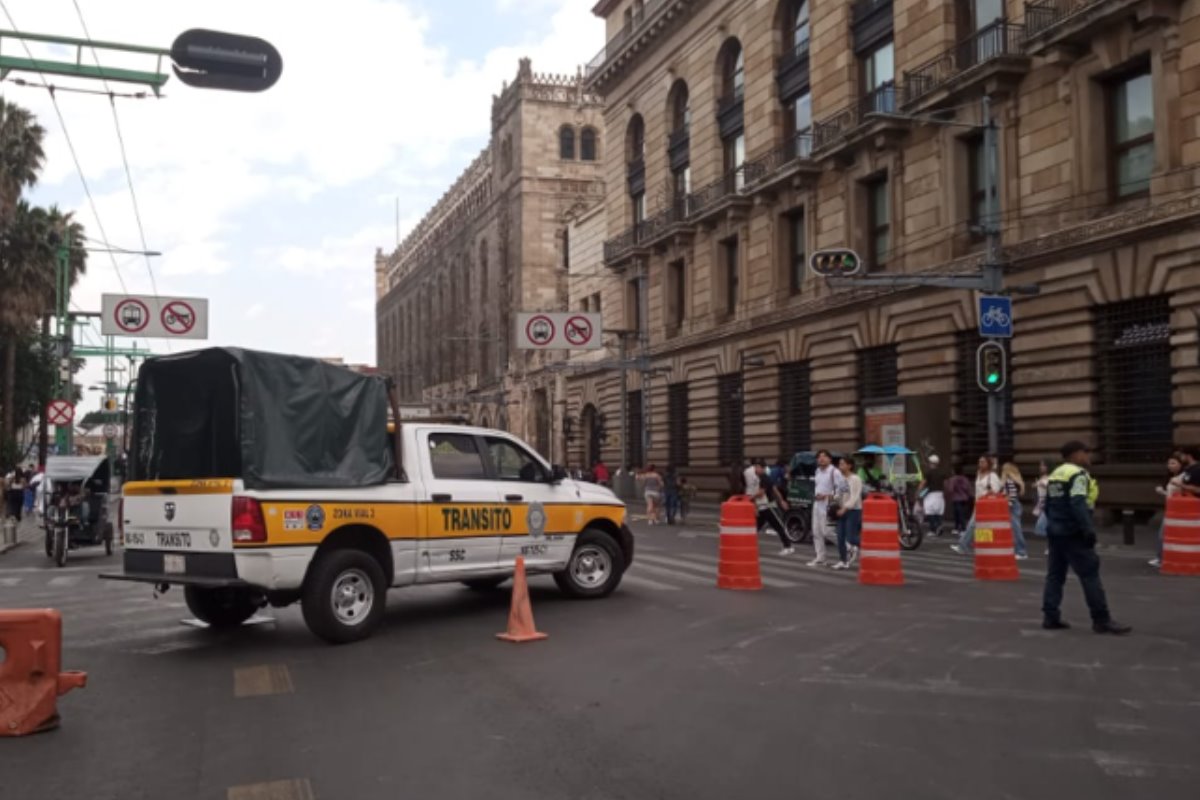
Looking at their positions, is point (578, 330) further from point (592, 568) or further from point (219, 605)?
point (219, 605)

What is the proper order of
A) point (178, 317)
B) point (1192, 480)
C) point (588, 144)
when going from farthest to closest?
point (588, 144), point (178, 317), point (1192, 480)

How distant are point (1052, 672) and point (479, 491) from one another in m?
5.71

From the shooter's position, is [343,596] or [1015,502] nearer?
[343,596]

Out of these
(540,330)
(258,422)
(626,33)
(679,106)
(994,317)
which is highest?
(626,33)

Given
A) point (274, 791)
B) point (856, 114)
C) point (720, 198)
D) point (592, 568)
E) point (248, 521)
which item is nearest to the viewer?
point (274, 791)

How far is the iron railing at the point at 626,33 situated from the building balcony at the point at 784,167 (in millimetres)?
11002

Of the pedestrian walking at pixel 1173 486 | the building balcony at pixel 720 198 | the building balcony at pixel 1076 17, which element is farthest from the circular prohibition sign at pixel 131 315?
the pedestrian walking at pixel 1173 486

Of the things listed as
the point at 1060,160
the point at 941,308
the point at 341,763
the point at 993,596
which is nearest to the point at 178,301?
the point at 941,308

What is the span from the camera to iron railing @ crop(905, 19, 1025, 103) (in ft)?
86.9

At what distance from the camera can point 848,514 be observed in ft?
56.1

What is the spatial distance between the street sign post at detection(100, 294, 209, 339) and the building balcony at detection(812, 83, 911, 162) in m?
20.9

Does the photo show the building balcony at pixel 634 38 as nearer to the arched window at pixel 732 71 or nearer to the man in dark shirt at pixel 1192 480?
the arched window at pixel 732 71

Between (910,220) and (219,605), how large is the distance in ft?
80.0

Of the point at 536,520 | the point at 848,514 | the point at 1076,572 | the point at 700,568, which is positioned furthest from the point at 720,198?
the point at 1076,572
